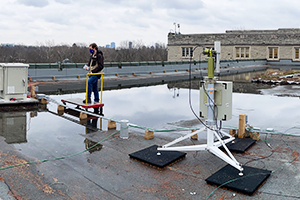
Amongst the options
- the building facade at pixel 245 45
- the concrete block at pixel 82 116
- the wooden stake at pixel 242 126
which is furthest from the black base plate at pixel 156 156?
the building facade at pixel 245 45

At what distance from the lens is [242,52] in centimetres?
5094

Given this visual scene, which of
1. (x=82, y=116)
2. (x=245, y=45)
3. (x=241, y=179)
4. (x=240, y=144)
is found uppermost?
(x=245, y=45)

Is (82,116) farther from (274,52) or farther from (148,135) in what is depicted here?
(274,52)

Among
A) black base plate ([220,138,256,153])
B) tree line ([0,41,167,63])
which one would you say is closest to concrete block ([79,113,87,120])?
black base plate ([220,138,256,153])

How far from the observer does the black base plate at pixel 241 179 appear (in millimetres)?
5168

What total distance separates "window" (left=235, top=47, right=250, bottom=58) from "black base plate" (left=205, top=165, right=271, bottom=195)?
4736 cm

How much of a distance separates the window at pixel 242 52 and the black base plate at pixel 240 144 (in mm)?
45322

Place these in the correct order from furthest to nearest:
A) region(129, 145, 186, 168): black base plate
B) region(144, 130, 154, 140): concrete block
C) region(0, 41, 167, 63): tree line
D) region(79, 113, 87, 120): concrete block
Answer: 1. region(0, 41, 167, 63): tree line
2. region(79, 113, 87, 120): concrete block
3. region(144, 130, 154, 140): concrete block
4. region(129, 145, 186, 168): black base plate

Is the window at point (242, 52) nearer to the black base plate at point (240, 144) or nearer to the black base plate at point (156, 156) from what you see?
the black base plate at point (240, 144)

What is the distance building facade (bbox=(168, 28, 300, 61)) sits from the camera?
4775cm

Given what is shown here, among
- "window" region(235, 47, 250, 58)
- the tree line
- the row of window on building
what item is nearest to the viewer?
the row of window on building

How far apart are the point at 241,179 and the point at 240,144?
6.93 feet

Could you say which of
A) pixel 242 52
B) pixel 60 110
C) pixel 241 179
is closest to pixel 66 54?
pixel 242 52

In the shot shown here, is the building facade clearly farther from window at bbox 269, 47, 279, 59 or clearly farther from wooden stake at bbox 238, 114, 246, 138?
wooden stake at bbox 238, 114, 246, 138
